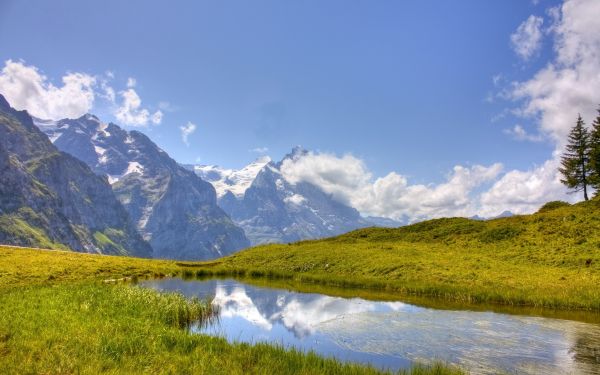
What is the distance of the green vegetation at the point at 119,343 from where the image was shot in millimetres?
15625

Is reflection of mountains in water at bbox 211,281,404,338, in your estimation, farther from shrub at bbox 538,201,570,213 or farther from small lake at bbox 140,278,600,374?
shrub at bbox 538,201,570,213

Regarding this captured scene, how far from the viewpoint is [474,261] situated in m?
59.4

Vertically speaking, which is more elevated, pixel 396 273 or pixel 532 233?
pixel 532 233

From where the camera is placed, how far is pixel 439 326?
97.1 ft

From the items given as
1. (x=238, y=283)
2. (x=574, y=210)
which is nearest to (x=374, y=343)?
(x=238, y=283)

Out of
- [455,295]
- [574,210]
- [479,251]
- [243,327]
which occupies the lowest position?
[243,327]

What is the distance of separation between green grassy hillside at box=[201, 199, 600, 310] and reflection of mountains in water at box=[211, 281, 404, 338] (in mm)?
11050

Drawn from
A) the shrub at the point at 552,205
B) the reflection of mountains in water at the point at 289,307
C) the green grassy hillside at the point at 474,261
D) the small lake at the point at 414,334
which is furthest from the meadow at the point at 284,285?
the small lake at the point at 414,334

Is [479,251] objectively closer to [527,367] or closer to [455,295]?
[455,295]

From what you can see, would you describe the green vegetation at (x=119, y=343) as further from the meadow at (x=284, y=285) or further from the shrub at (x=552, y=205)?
the shrub at (x=552, y=205)

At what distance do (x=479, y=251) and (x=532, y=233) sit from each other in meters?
10.5

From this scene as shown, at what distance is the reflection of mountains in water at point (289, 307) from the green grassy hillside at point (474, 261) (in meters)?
11.1

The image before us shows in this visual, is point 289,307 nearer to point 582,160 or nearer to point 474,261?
point 474,261

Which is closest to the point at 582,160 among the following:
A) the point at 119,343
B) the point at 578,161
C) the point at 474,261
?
the point at 578,161
